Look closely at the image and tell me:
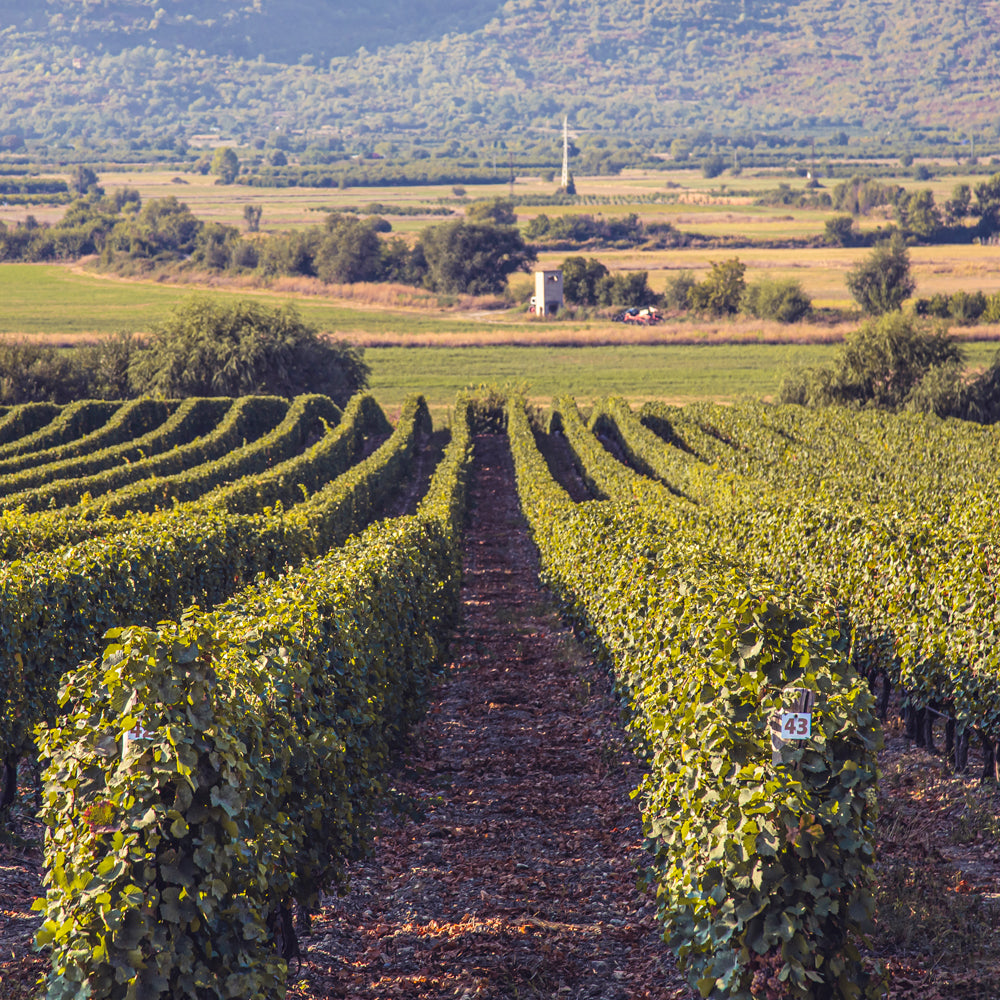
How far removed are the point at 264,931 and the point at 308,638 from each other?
3379mm

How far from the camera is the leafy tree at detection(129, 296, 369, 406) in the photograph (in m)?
52.9

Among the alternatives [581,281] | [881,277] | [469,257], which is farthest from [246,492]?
[469,257]

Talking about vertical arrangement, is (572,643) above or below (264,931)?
below

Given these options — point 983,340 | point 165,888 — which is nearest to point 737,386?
point 983,340

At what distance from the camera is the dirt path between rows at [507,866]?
820 cm

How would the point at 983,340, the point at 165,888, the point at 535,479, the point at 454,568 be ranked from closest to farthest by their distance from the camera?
1. the point at 165,888
2. the point at 454,568
3. the point at 535,479
4. the point at 983,340

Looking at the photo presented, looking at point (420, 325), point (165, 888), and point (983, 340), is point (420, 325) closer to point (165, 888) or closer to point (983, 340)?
point (983, 340)

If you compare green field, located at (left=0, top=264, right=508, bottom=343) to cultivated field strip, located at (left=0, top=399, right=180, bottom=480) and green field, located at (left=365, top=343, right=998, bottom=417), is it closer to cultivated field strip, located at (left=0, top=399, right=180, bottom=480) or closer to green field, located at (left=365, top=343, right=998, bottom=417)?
green field, located at (left=365, top=343, right=998, bottom=417)

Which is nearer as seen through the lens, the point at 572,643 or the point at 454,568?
the point at 572,643

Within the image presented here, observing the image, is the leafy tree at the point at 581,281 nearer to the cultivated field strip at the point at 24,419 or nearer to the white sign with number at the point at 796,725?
the cultivated field strip at the point at 24,419

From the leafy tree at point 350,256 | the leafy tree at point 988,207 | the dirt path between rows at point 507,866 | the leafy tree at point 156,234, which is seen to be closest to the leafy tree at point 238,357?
the dirt path between rows at point 507,866

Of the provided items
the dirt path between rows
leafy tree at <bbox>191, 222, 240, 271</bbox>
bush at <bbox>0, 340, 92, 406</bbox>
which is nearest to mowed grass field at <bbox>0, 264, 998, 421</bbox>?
bush at <bbox>0, 340, 92, 406</bbox>

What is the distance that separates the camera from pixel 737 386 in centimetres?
6266

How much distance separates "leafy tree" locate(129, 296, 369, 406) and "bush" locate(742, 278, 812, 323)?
43.6 metres
